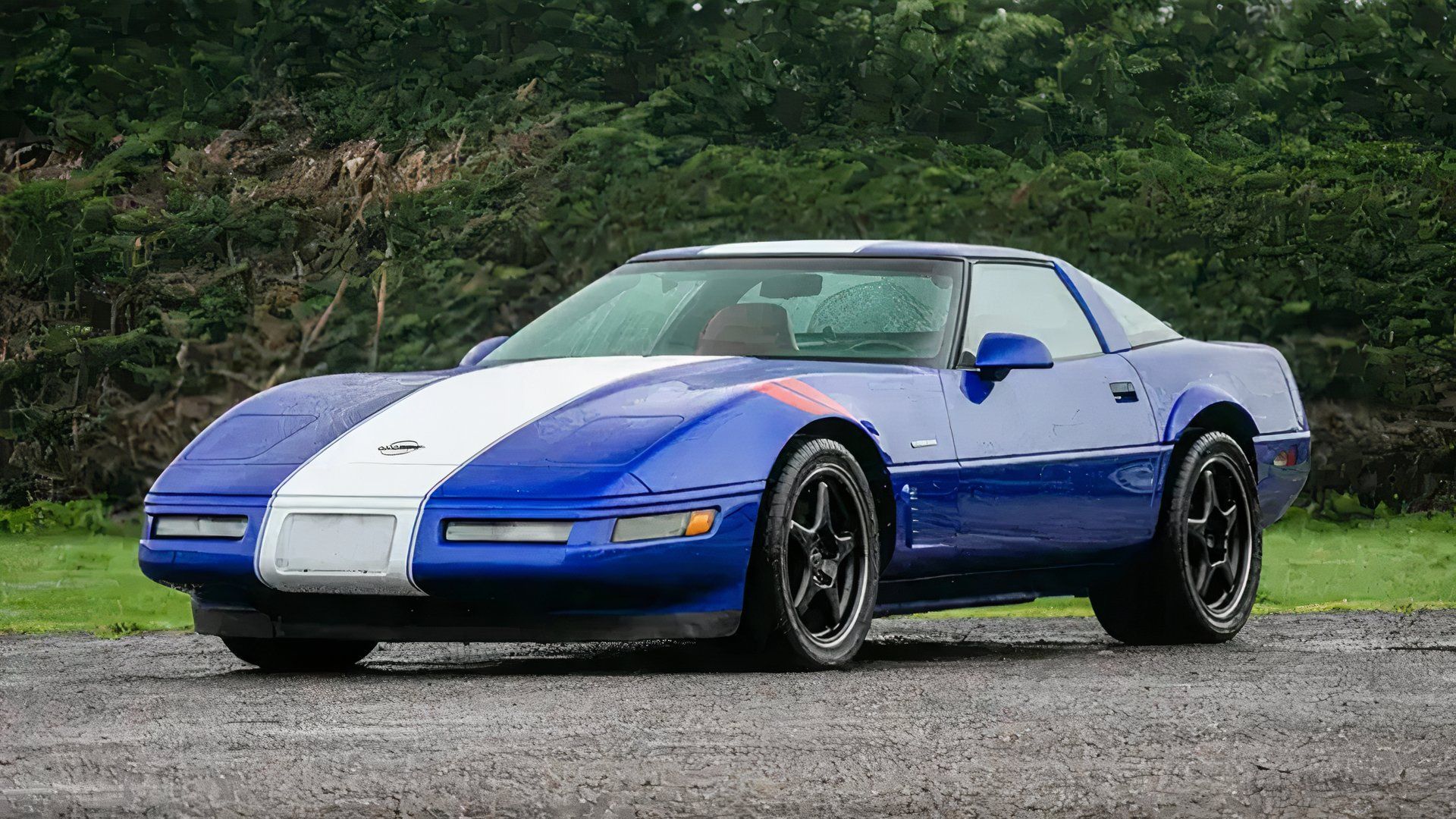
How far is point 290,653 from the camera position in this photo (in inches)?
287

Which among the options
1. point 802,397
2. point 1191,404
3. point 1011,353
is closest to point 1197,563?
point 1191,404

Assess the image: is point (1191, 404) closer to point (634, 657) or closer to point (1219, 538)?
point (1219, 538)

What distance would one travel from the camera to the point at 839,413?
6.90 m

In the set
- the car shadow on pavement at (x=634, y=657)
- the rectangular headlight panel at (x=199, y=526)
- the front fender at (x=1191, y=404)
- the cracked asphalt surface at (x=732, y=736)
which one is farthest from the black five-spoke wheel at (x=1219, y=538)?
the rectangular headlight panel at (x=199, y=526)

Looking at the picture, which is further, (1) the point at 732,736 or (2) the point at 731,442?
(2) the point at 731,442

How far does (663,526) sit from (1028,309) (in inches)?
94.9

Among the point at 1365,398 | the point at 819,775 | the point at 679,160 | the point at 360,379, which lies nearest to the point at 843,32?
the point at 679,160

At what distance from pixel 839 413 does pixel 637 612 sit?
0.91 metres

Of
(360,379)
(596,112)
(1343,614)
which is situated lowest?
(1343,614)

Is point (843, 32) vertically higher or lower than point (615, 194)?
higher

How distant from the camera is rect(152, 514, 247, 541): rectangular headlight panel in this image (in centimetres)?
668

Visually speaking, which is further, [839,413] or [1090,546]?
[1090,546]

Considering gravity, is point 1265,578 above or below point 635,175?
below

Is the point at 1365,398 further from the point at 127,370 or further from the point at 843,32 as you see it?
the point at 127,370
